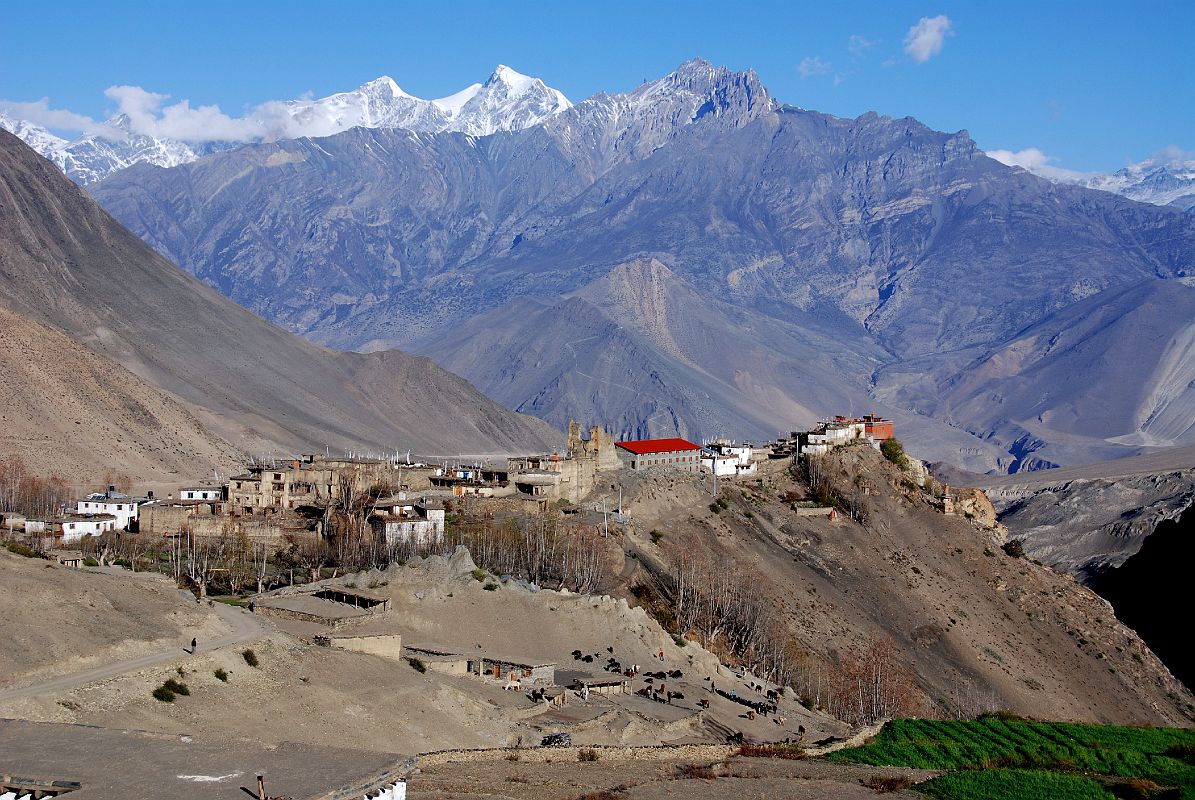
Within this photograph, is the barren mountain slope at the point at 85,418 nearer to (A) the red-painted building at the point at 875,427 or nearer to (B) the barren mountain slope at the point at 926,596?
(B) the barren mountain slope at the point at 926,596

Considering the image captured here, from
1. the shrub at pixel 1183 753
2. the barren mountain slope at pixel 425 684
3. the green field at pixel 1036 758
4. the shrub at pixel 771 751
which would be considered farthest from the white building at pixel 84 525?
the shrub at pixel 1183 753

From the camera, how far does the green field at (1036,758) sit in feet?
134

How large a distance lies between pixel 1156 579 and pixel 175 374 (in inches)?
4101

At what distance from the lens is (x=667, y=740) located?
162 ft

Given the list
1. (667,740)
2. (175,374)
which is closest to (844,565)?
(667,740)

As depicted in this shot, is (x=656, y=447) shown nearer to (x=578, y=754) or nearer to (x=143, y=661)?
(x=578, y=754)

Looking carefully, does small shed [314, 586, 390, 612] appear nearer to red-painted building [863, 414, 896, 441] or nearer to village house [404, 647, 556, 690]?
village house [404, 647, 556, 690]

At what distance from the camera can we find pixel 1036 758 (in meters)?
49.7

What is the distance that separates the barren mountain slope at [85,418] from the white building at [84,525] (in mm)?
33170

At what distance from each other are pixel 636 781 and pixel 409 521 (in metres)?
46.8

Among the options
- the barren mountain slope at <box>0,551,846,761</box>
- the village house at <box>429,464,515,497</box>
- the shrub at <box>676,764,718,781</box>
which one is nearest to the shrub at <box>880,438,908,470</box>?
the village house at <box>429,464,515,497</box>

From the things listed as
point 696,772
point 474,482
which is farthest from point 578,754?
point 474,482

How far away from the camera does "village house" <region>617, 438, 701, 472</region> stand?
115625 millimetres

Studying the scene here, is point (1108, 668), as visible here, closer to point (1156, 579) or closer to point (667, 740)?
point (1156, 579)
